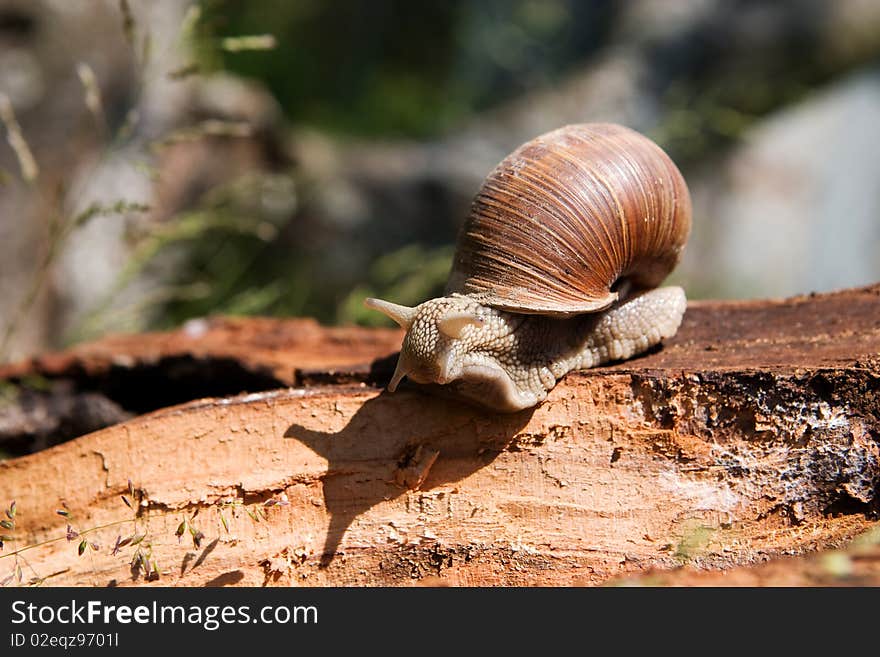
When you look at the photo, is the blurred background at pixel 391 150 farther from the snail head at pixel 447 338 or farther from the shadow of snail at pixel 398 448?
the shadow of snail at pixel 398 448

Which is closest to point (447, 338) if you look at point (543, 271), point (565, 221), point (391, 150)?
point (543, 271)

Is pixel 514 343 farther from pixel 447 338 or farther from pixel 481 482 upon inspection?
pixel 481 482

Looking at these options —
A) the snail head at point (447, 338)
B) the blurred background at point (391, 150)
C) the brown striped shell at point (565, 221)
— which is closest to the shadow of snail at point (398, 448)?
the snail head at point (447, 338)

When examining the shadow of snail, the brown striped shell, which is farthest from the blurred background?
the shadow of snail

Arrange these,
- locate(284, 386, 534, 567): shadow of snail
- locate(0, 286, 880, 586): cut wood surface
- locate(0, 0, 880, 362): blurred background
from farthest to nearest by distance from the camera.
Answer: locate(0, 0, 880, 362): blurred background
locate(284, 386, 534, 567): shadow of snail
locate(0, 286, 880, 586): cut wood surface

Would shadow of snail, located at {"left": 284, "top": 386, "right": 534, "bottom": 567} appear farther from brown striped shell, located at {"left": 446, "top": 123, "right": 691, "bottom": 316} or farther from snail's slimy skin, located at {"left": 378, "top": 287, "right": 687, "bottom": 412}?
brown striped shell, located at {"left": 446, "top": 123, "right": 691, "bottom": 316}

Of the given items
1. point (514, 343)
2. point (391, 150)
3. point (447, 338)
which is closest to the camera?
point (447, 338)
